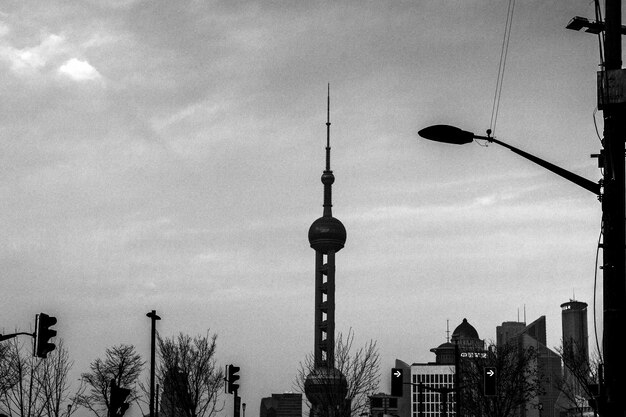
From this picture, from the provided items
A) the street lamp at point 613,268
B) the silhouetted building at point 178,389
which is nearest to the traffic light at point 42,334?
the street lamp at point 613,268

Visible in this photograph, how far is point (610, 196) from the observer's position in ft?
38.2

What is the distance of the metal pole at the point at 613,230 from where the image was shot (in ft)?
36.9

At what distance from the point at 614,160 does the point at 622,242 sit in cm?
99

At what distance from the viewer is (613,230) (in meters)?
11.5

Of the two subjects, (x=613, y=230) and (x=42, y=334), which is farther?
(x=42, y=334)

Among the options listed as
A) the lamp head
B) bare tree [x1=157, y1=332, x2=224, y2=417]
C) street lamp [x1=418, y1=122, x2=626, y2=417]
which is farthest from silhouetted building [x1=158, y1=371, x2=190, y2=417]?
street lamp [x1=418, y1=122, x2=626, y2=417]

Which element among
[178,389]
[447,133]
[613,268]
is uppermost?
[447,133]

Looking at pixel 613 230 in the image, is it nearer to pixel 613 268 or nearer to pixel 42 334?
pixel 613 268

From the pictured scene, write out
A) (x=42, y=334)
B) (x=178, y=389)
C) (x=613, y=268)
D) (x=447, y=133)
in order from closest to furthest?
1. (x=613, y=268)
2. (x=447, y=133)
3. (x=42, y=334)
4. (x=178, y=389)

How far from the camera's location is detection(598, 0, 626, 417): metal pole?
11.2 meters

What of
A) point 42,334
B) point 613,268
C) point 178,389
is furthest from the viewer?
point 178,389

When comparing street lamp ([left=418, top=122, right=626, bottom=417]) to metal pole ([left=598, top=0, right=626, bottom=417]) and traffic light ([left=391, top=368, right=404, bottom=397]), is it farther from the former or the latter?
traffic light ([left=391, top=368, right=404, bottom=397])

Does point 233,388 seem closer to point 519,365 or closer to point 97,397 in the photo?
point 519,365

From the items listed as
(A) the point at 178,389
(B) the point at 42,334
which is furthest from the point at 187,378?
(B) the point at 42,334
